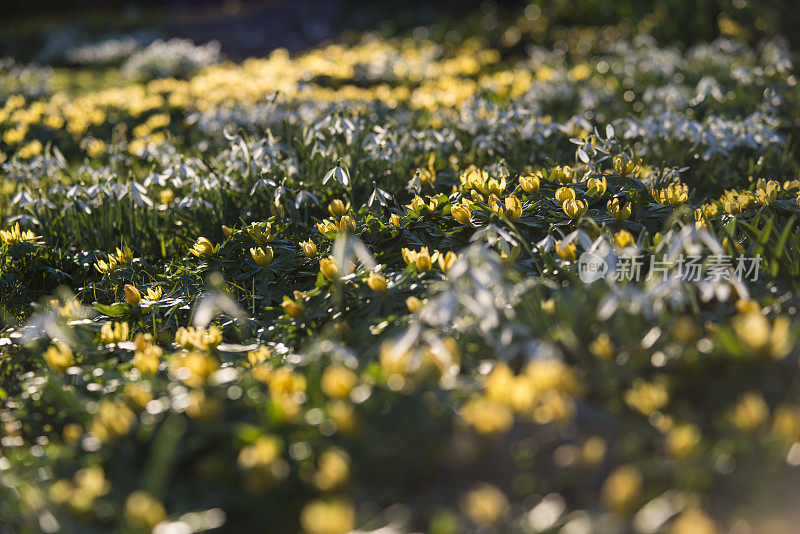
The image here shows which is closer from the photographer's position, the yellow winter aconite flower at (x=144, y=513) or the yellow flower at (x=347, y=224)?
the yellow winter aconite flower at (x=144, y=513)

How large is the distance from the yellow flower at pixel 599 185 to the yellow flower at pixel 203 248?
146 centimetres

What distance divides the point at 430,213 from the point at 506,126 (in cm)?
98

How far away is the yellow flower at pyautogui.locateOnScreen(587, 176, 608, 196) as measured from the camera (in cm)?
244

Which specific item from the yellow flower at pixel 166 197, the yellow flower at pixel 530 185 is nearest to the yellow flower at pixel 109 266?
the yellow flower at pixel 166 197

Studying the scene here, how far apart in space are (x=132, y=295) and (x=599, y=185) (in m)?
1.71

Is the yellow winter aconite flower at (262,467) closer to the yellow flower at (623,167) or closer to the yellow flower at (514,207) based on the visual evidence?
the yellow flower at (514,207)

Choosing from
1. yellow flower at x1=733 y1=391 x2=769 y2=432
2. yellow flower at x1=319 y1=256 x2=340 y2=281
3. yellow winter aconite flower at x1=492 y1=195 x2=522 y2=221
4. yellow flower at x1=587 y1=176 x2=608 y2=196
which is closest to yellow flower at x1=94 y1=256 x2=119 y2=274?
yellow flower at x1=319 y1=256 x2=340 y2=281

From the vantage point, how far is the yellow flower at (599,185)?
244cm

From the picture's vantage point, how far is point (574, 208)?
225cm

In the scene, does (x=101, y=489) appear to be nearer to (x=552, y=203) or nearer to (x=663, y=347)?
(x=663, y=347)

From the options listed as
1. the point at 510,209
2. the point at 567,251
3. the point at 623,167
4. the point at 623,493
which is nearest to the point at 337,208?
the point at 510,209

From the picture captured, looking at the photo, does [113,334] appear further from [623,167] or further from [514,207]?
[623,167]

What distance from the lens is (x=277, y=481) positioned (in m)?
1.32

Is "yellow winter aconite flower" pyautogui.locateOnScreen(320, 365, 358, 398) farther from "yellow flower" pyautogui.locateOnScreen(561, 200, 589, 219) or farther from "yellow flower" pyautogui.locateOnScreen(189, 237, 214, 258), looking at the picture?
"yellow flower" pyautogui.locateOnScreen(189, 237, 214, 258)
